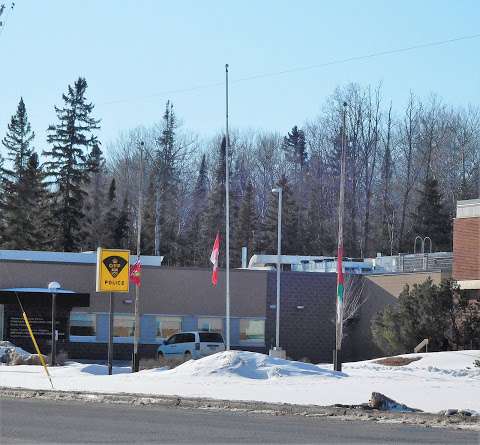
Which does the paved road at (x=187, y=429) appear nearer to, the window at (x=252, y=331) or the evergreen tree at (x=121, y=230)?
the window at (x=252, y=331)

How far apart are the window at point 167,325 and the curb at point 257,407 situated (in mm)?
26373

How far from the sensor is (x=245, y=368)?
24.6 meters

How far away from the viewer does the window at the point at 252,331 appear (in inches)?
1973

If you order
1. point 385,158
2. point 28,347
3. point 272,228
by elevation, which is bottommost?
point 28,347

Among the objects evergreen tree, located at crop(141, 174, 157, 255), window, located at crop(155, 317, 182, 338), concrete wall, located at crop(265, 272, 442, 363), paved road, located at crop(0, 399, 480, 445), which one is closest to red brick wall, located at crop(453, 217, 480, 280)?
concrete wall, located at crop(265, 272, 442, 363)

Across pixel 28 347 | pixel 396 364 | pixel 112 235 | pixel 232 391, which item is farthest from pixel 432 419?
pixel 112 235

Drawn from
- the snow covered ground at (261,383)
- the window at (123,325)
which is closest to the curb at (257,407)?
the snow covered ground at (261,383)

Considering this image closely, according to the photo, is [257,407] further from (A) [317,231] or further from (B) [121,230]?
(A) [317,231]

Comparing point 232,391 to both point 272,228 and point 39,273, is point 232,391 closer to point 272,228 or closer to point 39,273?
point 39,273

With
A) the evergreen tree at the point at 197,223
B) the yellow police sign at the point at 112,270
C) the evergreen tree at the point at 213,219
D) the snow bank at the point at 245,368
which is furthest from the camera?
the evergreen tree at the point at 197,223

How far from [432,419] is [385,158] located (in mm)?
66485

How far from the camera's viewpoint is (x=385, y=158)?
8194 cm

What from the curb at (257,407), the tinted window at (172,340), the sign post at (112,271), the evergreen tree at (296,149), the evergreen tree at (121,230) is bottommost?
the curb at (257,407)

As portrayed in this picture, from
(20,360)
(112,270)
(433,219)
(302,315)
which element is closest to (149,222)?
(433,219)
